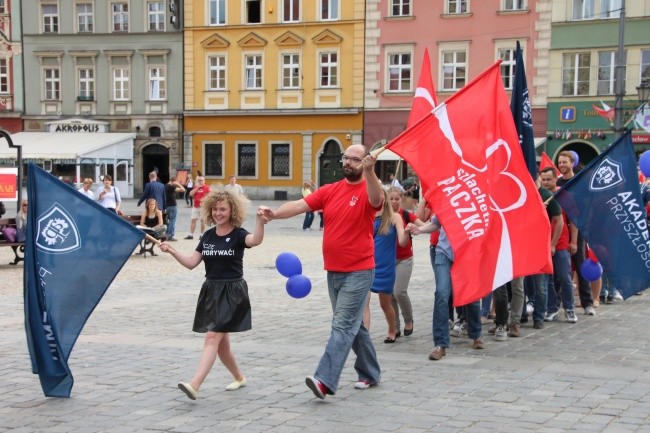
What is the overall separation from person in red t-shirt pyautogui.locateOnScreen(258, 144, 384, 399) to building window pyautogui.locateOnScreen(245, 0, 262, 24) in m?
36.3

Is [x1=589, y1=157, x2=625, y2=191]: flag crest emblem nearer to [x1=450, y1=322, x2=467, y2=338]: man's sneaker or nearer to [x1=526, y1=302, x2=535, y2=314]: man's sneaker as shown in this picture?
[x1=526, y1=302, x2=535, y2=314]: man's sneaker

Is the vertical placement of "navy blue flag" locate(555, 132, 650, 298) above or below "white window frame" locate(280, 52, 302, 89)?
below

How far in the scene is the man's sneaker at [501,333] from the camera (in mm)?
8773

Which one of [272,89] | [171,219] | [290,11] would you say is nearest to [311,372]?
[171,219]

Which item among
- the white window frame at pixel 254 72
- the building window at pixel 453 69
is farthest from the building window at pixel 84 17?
the building window at pixel 453 69

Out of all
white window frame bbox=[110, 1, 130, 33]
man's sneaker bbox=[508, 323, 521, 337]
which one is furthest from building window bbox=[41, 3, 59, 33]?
man's sneaker bbox=[508, 323, 521, 337]

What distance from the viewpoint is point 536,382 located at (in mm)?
6867

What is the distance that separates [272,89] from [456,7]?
944cm

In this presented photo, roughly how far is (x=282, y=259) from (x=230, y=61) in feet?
119

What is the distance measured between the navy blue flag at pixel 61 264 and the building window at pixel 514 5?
3352 cm

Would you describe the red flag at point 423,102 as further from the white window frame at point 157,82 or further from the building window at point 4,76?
the building window at point 4,76

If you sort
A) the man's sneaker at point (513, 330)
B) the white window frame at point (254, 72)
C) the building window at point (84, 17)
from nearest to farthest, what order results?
the man's sneaker at point (513, 330)
the white window frame at point (254, 72)
the building window at point (84, 17)

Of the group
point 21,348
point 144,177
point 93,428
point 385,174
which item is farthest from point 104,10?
point 93,428

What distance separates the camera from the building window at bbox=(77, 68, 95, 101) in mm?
43562
